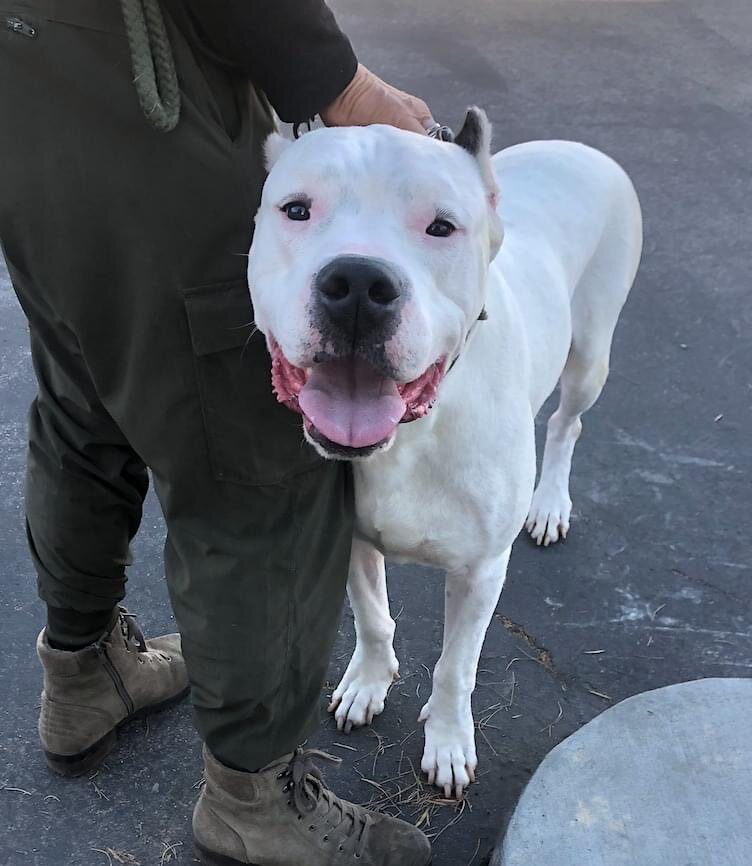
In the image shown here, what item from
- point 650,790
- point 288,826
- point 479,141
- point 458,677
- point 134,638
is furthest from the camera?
point 134,638

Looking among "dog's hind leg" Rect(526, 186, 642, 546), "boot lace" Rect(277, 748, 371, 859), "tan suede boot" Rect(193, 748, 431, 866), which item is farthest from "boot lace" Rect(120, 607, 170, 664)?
"dog's hind leg" Rect(526, 186, 642, 546)

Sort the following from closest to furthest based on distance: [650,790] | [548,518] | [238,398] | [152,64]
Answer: [152,64] → [238,398] → [650,790] → [548,518]

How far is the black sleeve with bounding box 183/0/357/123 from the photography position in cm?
159

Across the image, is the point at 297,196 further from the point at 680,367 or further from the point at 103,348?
the point at 680,367

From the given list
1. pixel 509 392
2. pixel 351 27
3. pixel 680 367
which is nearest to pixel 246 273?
pixel 509 392

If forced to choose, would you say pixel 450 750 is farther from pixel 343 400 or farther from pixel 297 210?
pixel 297 210

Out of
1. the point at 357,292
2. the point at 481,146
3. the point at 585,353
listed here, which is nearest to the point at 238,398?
the point at 357,292

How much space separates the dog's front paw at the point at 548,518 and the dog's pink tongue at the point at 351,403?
179cm

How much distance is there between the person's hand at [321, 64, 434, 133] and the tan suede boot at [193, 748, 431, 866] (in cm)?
141

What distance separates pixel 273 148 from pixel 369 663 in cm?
154

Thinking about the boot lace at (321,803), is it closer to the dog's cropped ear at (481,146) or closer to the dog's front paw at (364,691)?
the dog's front paw at (364,691)

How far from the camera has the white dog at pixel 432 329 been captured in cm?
165

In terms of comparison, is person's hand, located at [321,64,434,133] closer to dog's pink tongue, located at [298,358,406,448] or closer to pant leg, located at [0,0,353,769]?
pant leg, located at [0,0,353,769]

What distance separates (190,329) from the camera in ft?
5.50
